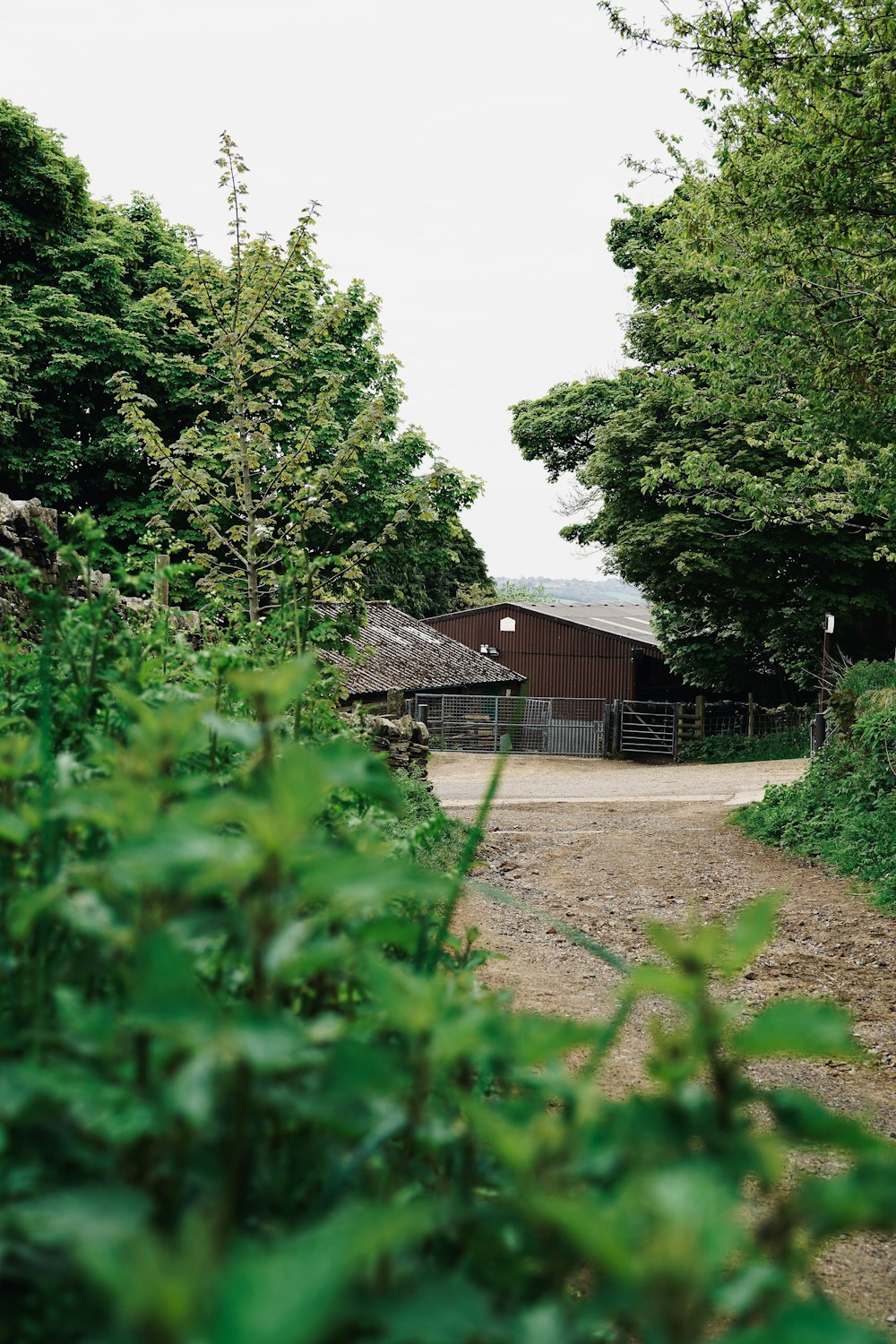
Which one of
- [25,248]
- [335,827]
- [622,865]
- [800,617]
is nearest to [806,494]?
[800,617]

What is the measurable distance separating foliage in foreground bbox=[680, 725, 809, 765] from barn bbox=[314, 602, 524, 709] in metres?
7.28

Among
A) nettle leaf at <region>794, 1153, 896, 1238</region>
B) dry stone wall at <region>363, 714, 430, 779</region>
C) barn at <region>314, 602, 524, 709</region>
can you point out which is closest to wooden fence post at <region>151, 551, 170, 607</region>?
nettle leaf at <region>794, 1153, 896, 1238</region>

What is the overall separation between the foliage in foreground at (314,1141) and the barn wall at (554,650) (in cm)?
3332

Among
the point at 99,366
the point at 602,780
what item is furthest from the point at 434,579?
the point at 99,366

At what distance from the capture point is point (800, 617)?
22.7 metres

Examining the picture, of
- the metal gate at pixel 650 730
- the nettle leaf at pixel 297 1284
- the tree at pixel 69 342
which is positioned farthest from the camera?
the metal gate at pixel 650 730

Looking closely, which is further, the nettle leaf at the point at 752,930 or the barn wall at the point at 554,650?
the barn wall at the point at 554,650

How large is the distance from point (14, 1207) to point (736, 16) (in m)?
10.5

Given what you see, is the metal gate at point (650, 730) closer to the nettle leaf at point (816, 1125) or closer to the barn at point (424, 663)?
the barn at point (424, 663)

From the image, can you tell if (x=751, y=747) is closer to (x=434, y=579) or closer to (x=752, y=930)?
(x=434, y=579)

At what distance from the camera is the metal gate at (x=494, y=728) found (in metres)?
30.1

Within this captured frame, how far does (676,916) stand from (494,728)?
74.2ft

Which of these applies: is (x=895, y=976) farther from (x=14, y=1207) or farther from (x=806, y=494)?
(x=806, y=494)

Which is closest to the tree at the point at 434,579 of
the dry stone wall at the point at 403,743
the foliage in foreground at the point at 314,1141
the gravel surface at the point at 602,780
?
the gravel surface at the point at 602,780
